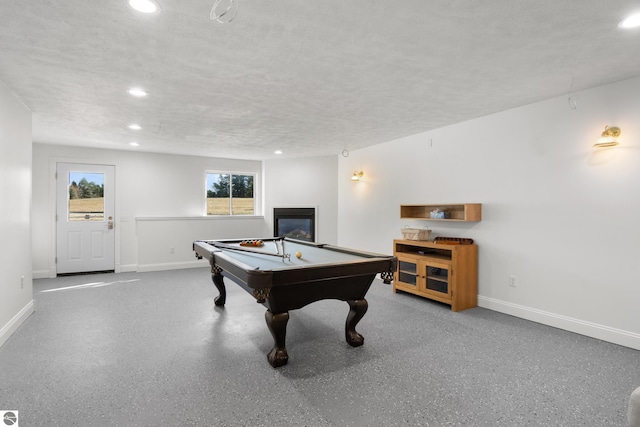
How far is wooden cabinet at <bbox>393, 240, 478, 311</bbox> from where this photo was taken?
3744 mm

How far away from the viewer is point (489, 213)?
12.6ft

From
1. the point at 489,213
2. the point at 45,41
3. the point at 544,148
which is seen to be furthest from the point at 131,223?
the point at 544,148

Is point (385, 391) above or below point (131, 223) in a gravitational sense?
below

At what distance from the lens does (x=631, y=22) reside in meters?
1.91

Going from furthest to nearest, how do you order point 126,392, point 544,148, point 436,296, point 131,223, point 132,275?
point 131,223
point 132,275
point 436,296
point 544,148
point 126,392

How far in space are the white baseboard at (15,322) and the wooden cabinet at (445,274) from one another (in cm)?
422

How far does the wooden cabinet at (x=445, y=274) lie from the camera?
374 cm

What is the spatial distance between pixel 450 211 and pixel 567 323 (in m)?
1.72

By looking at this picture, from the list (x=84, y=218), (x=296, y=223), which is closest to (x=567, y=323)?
(x=296, y=223)

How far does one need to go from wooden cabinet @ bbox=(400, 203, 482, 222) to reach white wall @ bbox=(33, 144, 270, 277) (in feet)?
12.1

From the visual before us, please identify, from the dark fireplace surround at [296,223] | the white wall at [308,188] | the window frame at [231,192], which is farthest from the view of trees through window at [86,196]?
→ the dark fireplace surround at [296,223]

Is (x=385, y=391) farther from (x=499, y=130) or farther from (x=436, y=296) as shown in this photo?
(x=499, y=130)

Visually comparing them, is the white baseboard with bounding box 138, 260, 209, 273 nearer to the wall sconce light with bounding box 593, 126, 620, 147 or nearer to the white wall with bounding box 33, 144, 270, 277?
the white wall with bounding box 33, 144, 270, 277

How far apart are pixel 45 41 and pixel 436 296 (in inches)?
168
